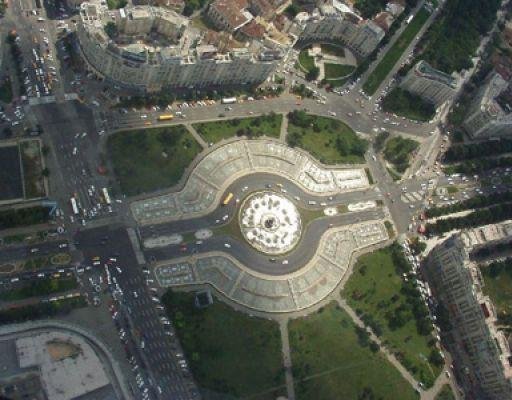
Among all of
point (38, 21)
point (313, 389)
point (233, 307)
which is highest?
point (38, 21)

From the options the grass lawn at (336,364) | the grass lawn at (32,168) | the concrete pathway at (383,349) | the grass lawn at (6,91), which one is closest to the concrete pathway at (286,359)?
the grass lawn at (336,364)

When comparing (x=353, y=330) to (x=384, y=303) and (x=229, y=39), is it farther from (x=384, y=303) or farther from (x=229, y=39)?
(x=229, y=39)

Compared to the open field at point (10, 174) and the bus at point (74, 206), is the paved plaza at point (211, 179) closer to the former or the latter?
the bus at point (74, 206)

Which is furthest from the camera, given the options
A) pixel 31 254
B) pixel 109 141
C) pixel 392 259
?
pixel 392 259

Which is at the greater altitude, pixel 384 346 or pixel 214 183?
pixel 214 183

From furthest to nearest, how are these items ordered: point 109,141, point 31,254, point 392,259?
point 392,259, point 109,141, point 31,254

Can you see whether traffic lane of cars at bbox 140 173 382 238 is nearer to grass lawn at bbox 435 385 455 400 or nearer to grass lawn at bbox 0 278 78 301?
grass lawn at bbox 0 278 78 301

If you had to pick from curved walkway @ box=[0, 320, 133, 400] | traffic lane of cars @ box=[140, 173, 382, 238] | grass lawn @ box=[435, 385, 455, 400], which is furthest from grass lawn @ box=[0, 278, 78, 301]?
grass lawn @ box=[435, 385, 455, 400]

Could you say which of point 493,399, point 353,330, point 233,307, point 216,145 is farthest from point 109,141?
point 493,399
